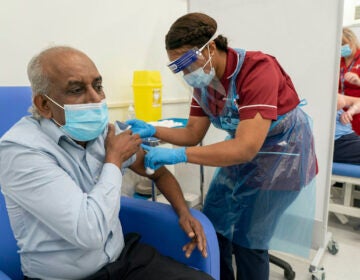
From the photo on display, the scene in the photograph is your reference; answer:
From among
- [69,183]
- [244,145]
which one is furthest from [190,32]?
[69,183]

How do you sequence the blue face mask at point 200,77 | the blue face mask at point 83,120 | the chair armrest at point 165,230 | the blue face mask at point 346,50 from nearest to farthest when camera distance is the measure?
the blue face mask at point 83,120, the chair armrest at point 165,230, the blue face mask at point 200,77, the blue face mask at point 346,50

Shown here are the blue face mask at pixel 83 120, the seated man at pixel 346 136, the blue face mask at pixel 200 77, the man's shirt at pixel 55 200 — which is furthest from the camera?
the seated man at pixel 346 136

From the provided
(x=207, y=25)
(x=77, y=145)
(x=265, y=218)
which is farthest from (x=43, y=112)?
(x=265, y=218)

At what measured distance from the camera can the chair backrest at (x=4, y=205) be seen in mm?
999

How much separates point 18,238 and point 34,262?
3.5 inches

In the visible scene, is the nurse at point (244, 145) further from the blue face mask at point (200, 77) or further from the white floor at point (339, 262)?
the white floor at point (339, 262)

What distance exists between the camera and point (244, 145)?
3.56 ft

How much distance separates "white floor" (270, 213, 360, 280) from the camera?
1.85 meters

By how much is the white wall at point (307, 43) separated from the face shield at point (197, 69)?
0.93 meters

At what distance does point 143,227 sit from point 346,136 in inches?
75.4

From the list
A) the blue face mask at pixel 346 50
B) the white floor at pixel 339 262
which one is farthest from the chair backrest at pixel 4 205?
the blue face mask at pixel 346 50

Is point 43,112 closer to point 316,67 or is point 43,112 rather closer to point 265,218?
point 265,218

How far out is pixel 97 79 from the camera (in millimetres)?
977

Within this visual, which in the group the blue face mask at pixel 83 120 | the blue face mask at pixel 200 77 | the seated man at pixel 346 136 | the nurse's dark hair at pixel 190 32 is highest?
the nurse's dark hair at pixel 190 32
